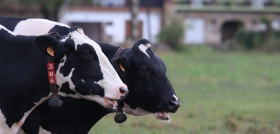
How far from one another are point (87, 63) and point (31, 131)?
3.51 ft

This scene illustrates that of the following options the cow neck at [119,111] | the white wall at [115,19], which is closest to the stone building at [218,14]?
the white wall at [115,19]

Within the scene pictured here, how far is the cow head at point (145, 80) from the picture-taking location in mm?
6441

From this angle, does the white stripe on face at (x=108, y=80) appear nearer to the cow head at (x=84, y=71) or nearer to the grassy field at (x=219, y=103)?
the cow head at (x=84, y=71)

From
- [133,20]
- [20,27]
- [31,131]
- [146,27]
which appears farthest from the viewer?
[146,27]

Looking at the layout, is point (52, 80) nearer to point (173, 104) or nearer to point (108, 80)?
point (108, 80)

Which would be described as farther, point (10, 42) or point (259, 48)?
point (259, 48)

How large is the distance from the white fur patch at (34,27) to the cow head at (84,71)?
105cm

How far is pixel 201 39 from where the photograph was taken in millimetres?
53531

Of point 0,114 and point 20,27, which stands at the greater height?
point 20,27

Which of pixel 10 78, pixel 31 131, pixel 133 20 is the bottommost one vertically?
pixel 133 20

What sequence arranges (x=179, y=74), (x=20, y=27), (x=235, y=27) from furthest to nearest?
(x=235, y=27) → (x=179, y=74) → (x=20, y=27)

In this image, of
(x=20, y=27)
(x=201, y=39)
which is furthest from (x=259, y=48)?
(x=20, y=27)

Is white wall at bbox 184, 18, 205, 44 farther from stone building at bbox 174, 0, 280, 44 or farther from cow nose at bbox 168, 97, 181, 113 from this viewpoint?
cow nose at bbox 168, 97, 181, 113

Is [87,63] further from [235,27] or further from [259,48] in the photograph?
[235,27]
